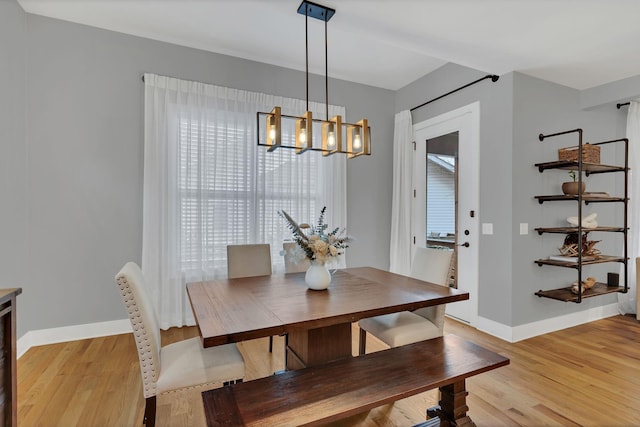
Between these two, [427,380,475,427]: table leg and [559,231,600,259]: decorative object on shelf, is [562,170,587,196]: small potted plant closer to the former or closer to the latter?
[559,231,600,259]: decorative object on shelf

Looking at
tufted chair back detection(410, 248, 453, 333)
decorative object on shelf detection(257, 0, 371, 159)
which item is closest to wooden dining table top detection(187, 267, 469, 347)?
tufted chair back detection(410, 248, 453, 333)

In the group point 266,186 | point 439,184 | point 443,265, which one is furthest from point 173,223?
point 439,184

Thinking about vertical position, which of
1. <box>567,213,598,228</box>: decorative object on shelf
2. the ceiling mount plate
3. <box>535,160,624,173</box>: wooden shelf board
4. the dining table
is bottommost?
the dining table

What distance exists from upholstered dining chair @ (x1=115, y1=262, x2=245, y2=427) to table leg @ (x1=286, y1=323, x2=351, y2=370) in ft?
1.44

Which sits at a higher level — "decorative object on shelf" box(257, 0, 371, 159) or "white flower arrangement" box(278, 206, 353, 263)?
"decorative object on shelf" box(257, 0, 371, 159)

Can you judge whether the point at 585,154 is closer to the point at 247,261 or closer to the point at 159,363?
the point at 247,261

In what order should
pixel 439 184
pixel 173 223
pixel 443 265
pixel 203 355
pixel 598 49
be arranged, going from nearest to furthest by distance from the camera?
pixel 203 355 < pixel 443 265 < pixel 598 49 < pixel 173 223 < pixel 439 184

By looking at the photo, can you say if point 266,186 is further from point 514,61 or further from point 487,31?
point 514,61

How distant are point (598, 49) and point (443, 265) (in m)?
2.45

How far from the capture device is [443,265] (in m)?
A: 2.51

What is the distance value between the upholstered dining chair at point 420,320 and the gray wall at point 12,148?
9.58 feet

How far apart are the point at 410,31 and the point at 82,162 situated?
326 centimetres

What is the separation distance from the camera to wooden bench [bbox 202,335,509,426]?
A: 4.46 ft

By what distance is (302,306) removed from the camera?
1825 mm
